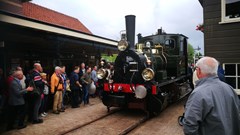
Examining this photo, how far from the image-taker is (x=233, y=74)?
5965mm

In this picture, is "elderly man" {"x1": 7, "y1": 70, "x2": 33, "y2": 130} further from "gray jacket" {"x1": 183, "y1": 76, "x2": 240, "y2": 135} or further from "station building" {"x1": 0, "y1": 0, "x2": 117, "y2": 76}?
"gray jacket" {"x1": 183, "y1": 76, "x2": 240, "y2": 135}

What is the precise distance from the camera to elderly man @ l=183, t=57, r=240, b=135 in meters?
2.11

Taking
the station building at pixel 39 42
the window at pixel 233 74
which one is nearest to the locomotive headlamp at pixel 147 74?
the window at pixel 233 74

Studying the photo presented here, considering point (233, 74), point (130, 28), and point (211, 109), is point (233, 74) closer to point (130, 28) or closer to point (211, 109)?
point (130, 28)

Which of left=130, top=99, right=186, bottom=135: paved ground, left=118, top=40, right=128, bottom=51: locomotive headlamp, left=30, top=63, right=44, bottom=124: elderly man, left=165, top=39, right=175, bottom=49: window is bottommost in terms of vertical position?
left=130, top=99, right=186, bottom=135: paved ground

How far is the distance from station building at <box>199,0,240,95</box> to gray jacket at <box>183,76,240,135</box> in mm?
4136

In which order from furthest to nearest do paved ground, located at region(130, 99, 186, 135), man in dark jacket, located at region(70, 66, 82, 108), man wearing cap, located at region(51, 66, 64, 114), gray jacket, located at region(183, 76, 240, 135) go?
man in dark jacket, located at region(70, 66, 82, 108)
man wearing cap, located at region(51, 66, 64, 114)
paved ground, located at region(130, 99, 186, 135)
gray jacket, located at region(183, 76, 240, 135)

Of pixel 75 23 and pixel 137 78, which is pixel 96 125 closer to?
pixel 137 78

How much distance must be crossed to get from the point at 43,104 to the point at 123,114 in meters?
2.51

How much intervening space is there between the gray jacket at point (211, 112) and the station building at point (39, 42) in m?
5.24

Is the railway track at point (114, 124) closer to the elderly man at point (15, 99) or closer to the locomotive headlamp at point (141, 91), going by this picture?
the locomotive headlamp at point (141, 91)

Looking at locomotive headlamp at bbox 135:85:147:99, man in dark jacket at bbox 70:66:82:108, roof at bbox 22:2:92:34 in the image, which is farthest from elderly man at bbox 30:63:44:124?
roof at bbox 22:2:92:34

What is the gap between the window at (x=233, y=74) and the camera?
19.3ft

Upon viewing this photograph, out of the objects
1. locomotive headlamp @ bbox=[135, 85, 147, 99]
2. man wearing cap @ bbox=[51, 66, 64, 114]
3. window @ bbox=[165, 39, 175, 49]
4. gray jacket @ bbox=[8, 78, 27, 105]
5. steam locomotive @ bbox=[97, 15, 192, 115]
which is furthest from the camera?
window @ bbox=[165, 39, 175, 49]
